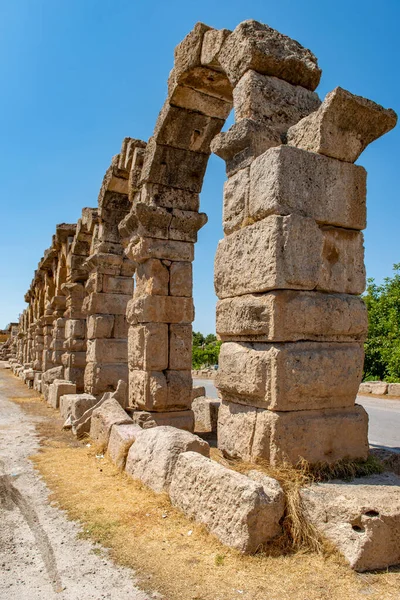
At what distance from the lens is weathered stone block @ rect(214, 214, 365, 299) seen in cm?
388

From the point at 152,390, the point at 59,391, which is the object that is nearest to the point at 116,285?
the point at 59,391

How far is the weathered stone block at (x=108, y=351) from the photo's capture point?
10141 millimetres

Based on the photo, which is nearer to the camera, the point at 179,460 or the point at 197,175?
the point at 179,460

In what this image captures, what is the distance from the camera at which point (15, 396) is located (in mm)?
14570

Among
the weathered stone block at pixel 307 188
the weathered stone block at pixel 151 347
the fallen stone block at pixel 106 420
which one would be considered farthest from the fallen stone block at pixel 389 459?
the weathered stone block at pixel 151 347

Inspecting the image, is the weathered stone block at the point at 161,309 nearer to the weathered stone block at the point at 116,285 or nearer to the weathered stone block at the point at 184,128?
the weathered stone block at the point at 184,128

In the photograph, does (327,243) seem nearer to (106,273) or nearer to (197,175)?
(197,175)

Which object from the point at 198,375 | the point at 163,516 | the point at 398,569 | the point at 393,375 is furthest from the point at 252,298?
the point at 198,375

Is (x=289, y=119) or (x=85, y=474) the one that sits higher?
(x=289, y=119)

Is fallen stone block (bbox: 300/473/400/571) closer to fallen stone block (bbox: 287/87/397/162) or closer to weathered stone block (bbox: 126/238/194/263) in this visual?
fallen stone block (bbox: 287/87/397/162)

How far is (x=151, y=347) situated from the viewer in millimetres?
7246

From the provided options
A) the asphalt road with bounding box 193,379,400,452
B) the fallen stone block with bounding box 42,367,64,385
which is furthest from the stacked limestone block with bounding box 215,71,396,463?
the fallen stone block with bounding box 42,367,64,385

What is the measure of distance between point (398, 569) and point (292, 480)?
2.93 feet

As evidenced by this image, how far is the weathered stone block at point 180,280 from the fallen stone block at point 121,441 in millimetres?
2424
